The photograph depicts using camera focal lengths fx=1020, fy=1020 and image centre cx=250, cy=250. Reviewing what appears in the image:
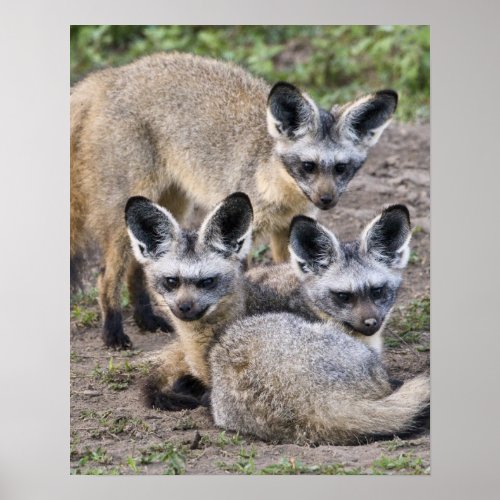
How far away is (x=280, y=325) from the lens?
214 inches

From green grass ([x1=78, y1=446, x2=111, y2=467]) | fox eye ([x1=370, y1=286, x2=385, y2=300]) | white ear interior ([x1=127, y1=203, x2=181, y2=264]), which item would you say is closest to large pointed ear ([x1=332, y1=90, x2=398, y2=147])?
fox eye ([x1=370, y1=286, x2=385, y2=300])

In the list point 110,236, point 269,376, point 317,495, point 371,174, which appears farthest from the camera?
point 371,174

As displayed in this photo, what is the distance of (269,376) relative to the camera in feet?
17.1

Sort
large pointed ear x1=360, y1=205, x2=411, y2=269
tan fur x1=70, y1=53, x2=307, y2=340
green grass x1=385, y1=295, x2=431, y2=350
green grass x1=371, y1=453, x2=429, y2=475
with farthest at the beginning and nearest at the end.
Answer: tan fur x1=70, y1=53, x2=307, y2=340
green grass x1=385, y1=295, x2=431, y2=350
large pointed ear x1=360, y1=205, x2=411, y2=269
green grass x1=371, y1=453, x2=429, y2=475

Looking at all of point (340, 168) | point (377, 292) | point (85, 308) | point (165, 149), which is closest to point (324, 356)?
point (377, 292)

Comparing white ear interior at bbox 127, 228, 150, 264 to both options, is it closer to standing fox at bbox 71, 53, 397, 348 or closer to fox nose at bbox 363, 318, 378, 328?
standing fox at bbox 71, 53, 397, 348

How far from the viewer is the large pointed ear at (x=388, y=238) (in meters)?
5.55

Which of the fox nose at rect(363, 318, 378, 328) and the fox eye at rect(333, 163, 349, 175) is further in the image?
the fox eye at rect(333, 163, 349, 175)

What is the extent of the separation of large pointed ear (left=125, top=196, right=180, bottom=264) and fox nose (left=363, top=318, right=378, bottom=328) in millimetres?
1122

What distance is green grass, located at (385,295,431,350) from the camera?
20.1 feet

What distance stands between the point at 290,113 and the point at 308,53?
1677 millimetres
